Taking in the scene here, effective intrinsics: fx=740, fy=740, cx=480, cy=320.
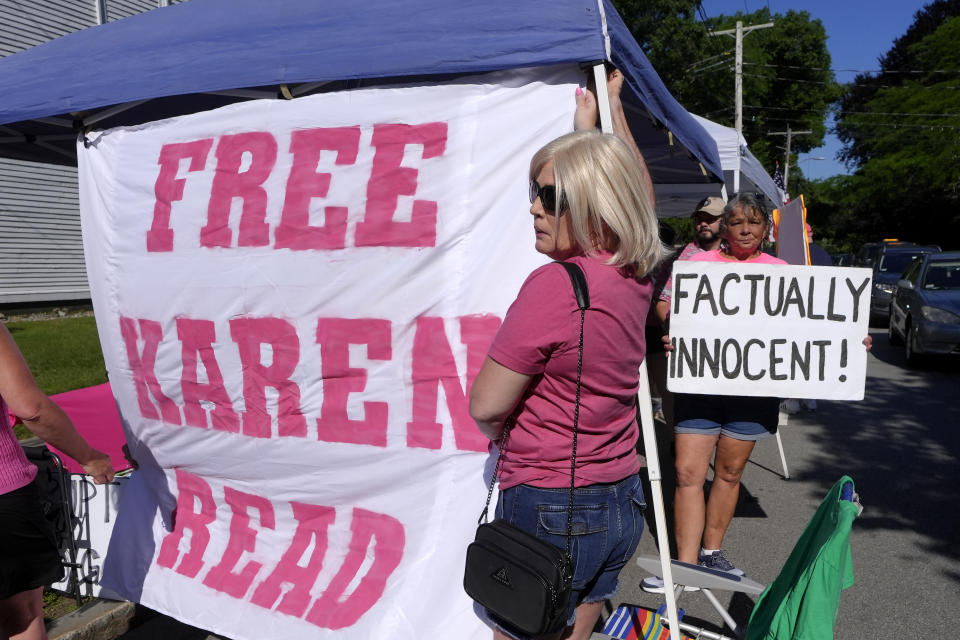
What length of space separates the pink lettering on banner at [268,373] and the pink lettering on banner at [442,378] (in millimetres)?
540

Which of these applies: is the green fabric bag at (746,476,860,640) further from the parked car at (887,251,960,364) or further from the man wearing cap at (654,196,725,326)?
the parked car at (887,251,960,364)

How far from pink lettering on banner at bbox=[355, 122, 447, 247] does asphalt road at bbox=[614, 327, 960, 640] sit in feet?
7.55

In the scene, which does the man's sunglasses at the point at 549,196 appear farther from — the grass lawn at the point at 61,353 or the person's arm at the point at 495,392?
the grass lawn at the point at 61,353

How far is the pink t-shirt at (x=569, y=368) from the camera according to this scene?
5.66ft

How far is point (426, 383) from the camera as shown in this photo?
2852 millimetres

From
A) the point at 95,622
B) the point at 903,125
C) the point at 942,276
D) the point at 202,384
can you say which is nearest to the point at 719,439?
the point at 202,384

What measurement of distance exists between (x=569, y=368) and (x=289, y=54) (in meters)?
1.93

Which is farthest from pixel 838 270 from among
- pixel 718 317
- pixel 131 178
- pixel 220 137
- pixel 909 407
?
pixel 909 407

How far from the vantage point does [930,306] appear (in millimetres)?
10344

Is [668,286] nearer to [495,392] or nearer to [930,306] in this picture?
[495,392]

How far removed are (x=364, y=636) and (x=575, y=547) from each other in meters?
1.24

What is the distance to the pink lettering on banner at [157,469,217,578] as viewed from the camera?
10.8 feet

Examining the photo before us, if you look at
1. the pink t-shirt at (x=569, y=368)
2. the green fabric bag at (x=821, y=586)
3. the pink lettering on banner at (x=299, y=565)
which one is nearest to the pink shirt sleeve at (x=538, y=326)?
the pink t-shirt at (x=569, y=368)

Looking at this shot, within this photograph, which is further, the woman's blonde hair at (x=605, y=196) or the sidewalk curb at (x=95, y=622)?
the sidewalk curb at (x=95, y=622)
